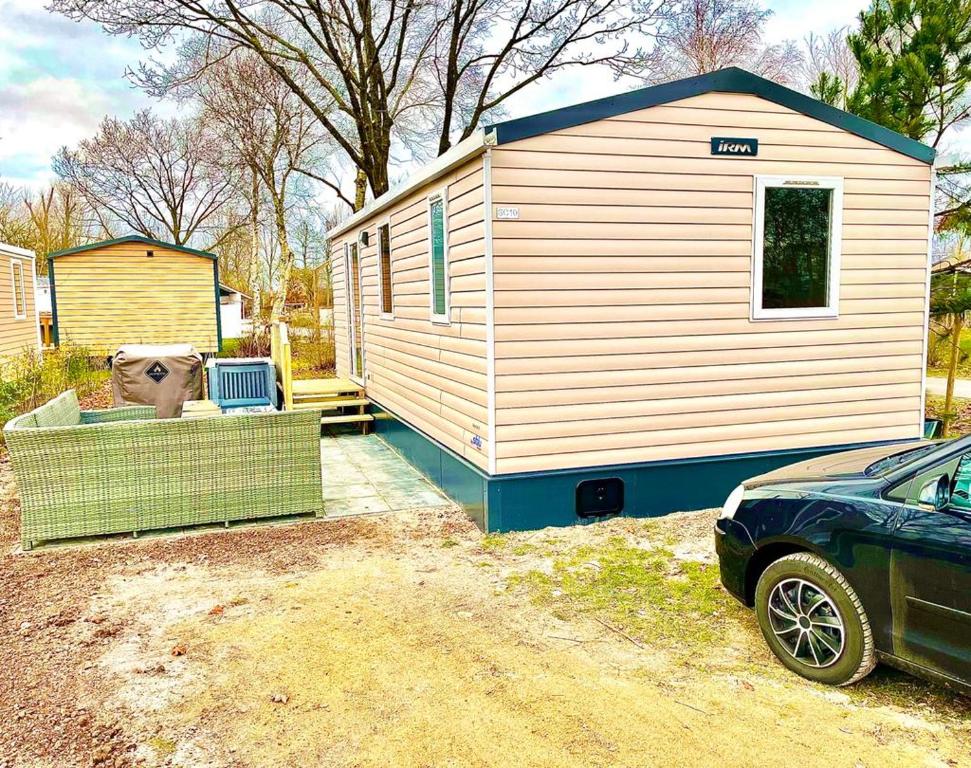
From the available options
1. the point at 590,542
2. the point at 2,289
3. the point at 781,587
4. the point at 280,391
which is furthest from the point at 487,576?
the point at 2,289

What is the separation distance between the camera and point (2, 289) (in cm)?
1552

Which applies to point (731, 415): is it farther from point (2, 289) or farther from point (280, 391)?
point (2, 289)

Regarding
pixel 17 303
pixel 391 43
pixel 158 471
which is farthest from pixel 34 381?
pixel 391 43

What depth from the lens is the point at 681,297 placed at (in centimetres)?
567

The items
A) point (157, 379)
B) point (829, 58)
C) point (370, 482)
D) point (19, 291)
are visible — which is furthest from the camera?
point (829, 58)

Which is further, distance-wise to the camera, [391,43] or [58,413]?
[391,43]

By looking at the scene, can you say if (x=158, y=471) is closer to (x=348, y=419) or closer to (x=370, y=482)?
(x=370, y=482)

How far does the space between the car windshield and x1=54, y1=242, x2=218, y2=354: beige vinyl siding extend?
1717 centimetres

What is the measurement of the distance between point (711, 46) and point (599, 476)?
1838 centimetres

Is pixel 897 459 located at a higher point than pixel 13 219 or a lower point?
lower

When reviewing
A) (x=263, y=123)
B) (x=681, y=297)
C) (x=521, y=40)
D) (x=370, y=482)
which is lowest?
(x=370, y=482)

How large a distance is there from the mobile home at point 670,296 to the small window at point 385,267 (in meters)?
2.04

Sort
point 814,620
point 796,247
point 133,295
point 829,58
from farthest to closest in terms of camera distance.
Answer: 1. point 829,58
2. point 133,295
3. point 796,247
4. point 814,620

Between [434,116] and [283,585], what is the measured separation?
56.8 feet
